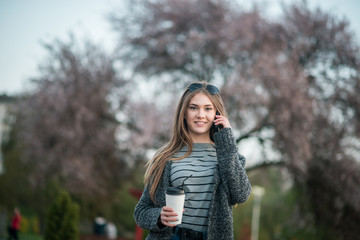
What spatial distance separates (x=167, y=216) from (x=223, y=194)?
40cm

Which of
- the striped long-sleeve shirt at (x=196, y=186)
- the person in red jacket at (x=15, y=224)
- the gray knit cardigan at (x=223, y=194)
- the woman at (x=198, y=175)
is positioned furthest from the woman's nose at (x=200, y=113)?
the person in red jacket at (x=15, y=224)

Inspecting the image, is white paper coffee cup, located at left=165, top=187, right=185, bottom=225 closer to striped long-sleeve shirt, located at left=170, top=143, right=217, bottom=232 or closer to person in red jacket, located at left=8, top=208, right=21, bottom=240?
striped long-sleeve shirt, located at left=170, top=143, right=217, bottom=232

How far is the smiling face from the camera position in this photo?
2.72 meters

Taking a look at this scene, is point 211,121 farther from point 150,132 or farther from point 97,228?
point 97,228

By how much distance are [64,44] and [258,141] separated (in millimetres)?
8140

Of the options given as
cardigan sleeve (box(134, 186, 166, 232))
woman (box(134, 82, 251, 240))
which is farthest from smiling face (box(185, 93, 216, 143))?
cardigan sleeve (box(134, 186, 166, 232))

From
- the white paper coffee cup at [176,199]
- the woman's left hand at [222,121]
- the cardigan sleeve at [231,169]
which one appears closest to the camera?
the white paper coffee cup at [176,199]

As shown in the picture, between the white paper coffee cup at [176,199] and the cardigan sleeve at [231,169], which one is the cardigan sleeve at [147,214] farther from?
the cardigan sleeve at [231,169]

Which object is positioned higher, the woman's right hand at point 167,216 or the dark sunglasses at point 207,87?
the dark sunglasses at point 207,87

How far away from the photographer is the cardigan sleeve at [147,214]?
96.4 inches

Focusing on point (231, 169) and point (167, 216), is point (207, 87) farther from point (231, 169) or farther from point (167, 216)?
point (167, 216)

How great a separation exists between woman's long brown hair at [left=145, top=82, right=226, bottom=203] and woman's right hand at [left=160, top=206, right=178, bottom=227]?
1.04ft

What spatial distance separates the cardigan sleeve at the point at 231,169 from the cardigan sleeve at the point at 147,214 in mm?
482

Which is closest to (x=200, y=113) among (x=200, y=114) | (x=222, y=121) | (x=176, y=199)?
(x=200, y=114)
